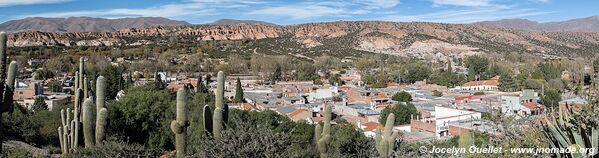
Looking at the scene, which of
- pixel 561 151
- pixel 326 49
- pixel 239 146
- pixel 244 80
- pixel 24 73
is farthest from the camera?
pixel 326 49

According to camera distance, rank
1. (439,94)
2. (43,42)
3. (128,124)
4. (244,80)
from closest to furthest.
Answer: (128,124), (439,94), (244,80), (43,42)

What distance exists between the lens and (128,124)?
23.0m

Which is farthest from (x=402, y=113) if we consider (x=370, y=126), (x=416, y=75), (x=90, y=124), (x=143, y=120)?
(x=416, y=75)

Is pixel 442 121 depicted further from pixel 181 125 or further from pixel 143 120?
pixel 181 125

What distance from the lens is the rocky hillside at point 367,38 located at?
11638 cm

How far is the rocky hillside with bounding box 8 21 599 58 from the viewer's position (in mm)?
116375

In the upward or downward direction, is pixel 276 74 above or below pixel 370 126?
above

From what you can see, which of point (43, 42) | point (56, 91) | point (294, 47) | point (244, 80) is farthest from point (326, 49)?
point (56, 91)

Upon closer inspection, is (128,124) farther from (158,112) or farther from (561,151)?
(561,151)

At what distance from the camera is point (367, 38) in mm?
126562

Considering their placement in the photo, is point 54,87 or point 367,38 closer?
point 54,87

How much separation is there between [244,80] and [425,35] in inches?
2899

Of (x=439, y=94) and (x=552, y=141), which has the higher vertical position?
(x=552, y=141)

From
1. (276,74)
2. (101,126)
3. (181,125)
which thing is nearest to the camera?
(181,125)
